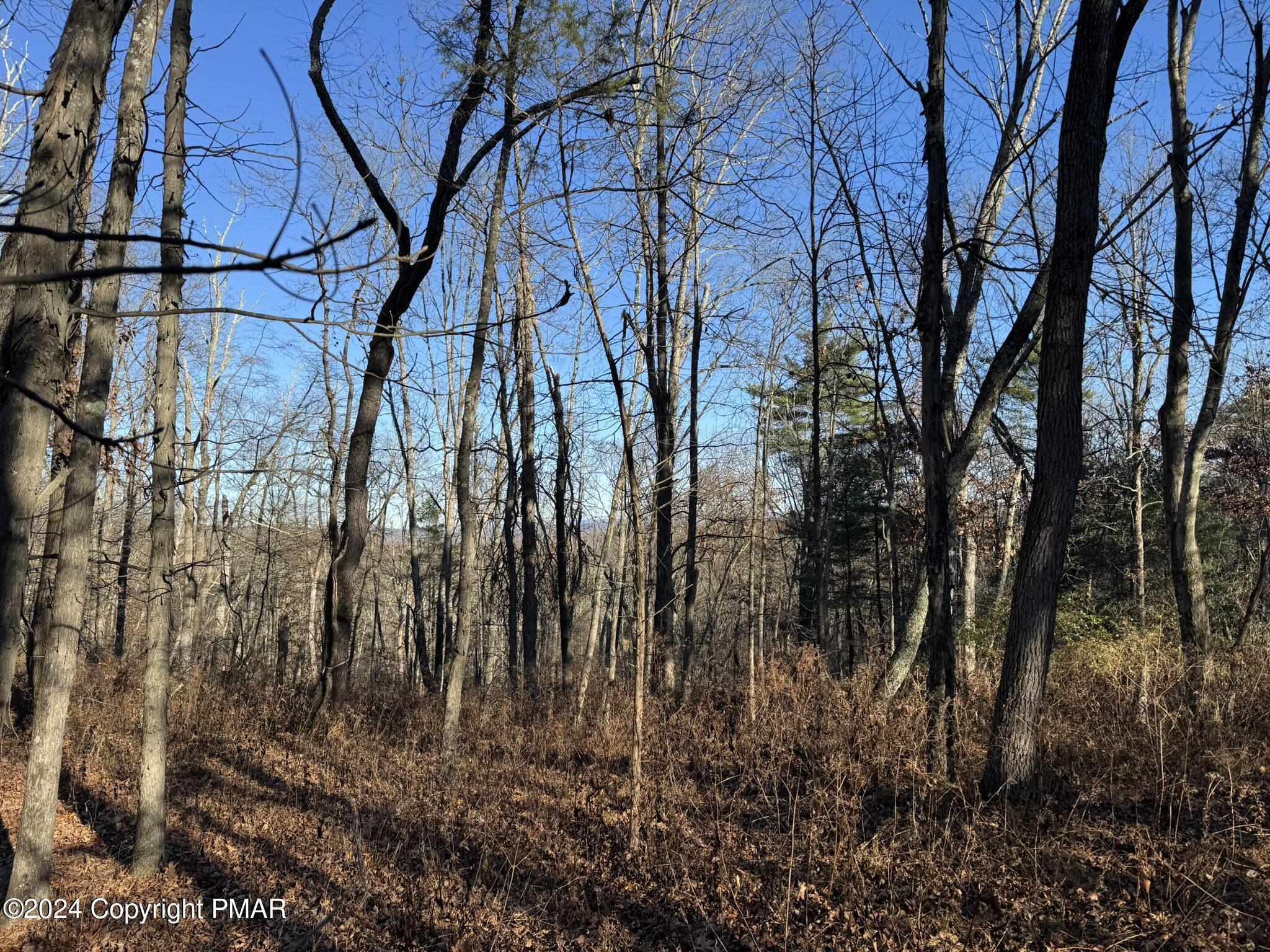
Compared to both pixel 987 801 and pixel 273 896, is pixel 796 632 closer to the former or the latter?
pixel 987 801

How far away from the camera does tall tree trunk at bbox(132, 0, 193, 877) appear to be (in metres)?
5.03

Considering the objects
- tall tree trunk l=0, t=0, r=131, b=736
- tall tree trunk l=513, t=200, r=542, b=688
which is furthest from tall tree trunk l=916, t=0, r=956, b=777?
tall tree trunk l=513, t=200, r=542, b=688

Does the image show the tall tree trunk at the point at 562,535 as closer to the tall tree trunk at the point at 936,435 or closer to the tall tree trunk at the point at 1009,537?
the tall tree trunk at the point at 936,435

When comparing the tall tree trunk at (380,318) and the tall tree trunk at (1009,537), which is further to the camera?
the tall tree trunk at (1009,537)

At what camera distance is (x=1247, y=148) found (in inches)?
336

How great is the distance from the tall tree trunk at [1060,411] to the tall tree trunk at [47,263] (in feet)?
19.8

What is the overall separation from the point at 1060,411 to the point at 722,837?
12.8ft

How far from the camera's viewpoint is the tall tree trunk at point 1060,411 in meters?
5.26

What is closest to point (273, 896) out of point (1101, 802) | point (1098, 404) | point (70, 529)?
point (70, 529)

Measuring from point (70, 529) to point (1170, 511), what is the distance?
1006 centimetres

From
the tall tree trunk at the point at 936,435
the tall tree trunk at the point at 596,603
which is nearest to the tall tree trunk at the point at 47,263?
the tall tree trunk at the point at 596,603

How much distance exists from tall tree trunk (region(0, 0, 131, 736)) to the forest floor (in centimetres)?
171

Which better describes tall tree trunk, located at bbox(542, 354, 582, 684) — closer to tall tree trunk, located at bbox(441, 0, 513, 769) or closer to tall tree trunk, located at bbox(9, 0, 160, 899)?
tall tree trunk, located at bbox(441, 0, 513, 769)

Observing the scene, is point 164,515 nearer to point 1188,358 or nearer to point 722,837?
point 722,837
